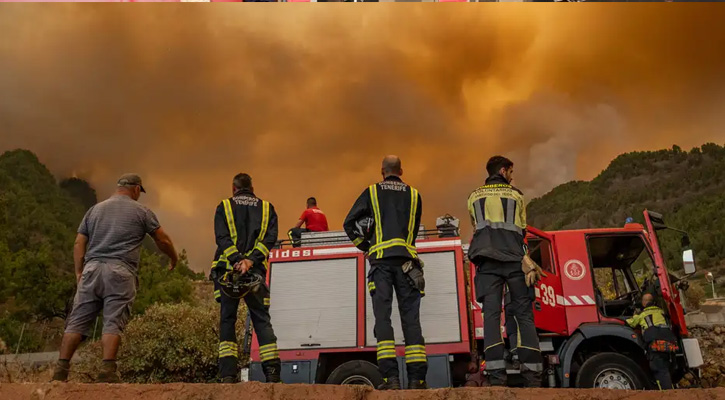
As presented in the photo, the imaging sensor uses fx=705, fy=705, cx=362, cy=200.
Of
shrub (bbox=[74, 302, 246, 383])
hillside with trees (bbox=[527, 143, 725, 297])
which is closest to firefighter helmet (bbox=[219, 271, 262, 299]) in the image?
shrub (bbox=[74, 302, 246, 383])

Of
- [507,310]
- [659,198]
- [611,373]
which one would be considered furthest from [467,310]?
[659,198]

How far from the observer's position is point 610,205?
35.1 metres

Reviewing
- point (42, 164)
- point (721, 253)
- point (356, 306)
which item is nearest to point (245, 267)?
point (356, 306)

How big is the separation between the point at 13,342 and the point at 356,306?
23112 mm

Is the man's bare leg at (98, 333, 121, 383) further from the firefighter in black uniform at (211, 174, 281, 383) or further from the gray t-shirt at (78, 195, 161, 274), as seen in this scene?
the firefighter in black uniform at (211, 174, 281, 383)

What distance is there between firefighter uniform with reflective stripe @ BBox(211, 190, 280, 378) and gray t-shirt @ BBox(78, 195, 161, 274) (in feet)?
2.09

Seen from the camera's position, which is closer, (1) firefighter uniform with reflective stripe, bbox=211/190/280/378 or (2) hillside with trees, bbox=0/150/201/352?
(1) firefighter uniform with reflective stripe, bbox=211/190/280/378

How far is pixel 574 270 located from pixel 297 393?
4.96 metres

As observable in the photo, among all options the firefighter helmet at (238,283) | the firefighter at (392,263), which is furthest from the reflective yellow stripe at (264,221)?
the firefighter at (392,263)

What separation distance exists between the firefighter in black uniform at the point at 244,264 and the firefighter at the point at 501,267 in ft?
5.59

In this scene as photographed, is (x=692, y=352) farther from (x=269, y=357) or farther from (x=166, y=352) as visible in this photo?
(x=166, y=352)

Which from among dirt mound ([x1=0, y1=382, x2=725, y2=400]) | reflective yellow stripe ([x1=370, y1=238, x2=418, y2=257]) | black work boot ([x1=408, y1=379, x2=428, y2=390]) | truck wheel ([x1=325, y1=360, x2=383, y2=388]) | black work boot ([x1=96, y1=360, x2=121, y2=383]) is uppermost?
reflective yellow stripe ([x1=370, y1=238, x2=418, y2=257])

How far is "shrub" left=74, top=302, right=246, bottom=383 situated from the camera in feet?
50.7

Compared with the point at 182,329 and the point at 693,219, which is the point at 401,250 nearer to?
the point at 182,329
